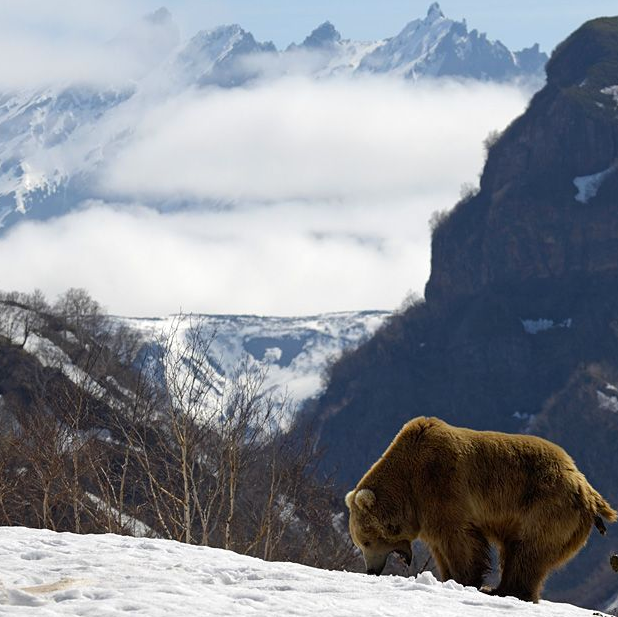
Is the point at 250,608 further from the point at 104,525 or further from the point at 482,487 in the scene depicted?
the point at 104,525

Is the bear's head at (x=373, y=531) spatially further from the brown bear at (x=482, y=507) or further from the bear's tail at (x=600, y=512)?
the bear's tail at (x=600, y=512)

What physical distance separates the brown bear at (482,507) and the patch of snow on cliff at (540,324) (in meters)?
175

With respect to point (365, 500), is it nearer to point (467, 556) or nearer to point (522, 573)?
point (467, 556)

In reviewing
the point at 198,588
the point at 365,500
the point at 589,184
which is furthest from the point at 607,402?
the point at 198,588

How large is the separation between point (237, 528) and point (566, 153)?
177m

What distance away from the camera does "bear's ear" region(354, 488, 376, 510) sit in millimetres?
10633

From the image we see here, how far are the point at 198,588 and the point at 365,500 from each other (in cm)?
212

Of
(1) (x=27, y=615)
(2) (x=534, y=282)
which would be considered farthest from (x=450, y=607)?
(2) (x=534, y=282)

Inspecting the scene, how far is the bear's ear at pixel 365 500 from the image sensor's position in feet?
34.9

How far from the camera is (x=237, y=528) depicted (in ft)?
98.6

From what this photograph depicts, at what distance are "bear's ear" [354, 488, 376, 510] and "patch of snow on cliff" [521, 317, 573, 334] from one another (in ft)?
573

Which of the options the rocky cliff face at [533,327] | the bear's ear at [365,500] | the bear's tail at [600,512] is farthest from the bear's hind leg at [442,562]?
the rocky cliff face at [533,327]

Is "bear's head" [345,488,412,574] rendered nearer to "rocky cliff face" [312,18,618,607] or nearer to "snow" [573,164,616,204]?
"rocky cliff face" [312,18,618,607]

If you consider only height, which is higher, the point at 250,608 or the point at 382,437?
the point at 250,608
